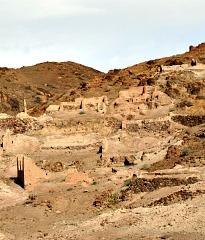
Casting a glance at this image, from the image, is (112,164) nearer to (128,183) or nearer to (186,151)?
(186,151)

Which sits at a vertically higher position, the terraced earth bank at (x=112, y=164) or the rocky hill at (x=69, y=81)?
the rocky hill at (x=69, y=81)

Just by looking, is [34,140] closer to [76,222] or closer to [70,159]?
[70,159]

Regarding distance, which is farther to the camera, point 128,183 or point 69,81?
point 69,81

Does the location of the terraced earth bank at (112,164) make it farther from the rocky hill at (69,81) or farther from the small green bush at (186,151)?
the rocky hill at (69,81)

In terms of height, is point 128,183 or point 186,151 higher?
point 186,151

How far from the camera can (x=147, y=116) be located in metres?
34.2

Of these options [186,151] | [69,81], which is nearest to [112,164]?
[186,151]

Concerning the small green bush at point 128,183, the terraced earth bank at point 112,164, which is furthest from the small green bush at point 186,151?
the small green bush at point 128,183

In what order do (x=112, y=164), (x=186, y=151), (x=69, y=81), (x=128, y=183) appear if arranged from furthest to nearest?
(x=69, y=81), (x=112, y=164), (x=186, y=151), (x=128, y=183)

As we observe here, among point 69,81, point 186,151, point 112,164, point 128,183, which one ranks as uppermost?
point 69,81

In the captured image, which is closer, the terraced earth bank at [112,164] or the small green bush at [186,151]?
the terraced earth bank at [112,164]

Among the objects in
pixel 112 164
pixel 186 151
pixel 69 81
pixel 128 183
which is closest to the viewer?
pixel 128 183

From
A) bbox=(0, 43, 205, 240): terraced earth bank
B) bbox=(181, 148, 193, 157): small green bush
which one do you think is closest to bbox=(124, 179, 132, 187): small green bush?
bbox=(0, 43, 205, 240): terraced earth bank

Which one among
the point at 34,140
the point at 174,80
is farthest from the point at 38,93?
the point at 34,140
